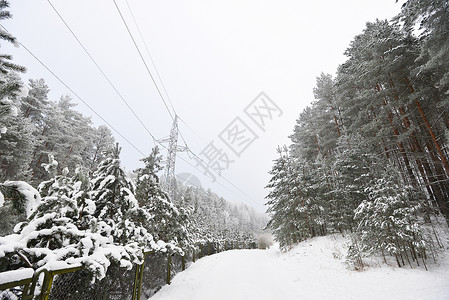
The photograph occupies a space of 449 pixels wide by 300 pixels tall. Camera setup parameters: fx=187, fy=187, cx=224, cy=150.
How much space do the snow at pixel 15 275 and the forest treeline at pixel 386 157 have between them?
1007 centimetres

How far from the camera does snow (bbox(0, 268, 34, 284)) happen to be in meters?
1.76

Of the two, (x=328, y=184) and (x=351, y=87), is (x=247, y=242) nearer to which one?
(x=328, y=184)

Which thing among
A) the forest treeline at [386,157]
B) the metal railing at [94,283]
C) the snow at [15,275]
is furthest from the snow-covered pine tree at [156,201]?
the forest treeline at [386,157]

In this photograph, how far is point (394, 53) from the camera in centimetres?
1066

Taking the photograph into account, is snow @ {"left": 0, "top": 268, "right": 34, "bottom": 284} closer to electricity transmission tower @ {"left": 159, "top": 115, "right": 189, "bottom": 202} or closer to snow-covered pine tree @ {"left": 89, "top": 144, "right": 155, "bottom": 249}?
snow-covered pine tree @ {"left": 89, "top": 144, "right": 155, "bottom": 249}

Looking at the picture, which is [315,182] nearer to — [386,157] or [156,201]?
[386,157]

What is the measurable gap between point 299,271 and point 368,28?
17998 millimetres

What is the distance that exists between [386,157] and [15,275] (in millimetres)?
17619

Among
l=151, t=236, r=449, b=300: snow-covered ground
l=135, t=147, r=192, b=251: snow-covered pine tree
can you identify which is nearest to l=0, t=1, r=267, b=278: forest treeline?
l=135, t=147, r=192, b=251: snow-covered pine tree

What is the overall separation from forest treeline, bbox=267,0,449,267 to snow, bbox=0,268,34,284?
10.1 m

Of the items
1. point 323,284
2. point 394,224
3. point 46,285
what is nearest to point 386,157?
point 394,224

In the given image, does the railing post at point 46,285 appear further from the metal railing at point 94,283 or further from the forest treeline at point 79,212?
Result: the forest treeline at point 79,212

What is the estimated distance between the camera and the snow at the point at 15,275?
176 centimetres

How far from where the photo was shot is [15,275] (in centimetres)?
186
